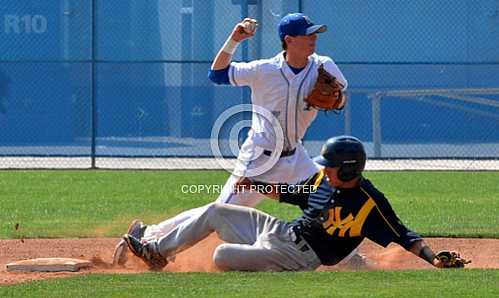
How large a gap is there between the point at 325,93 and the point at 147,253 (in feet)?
5.61

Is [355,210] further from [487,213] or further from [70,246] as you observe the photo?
[487,213]

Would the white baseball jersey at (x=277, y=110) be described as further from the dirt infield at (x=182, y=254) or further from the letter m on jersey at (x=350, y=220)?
the letter m on jersey at (x=350, y=220)

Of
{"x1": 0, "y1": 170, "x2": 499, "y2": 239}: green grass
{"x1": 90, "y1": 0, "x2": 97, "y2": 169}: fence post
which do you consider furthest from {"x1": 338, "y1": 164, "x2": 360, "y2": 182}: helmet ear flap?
{"x1": 90, "y1": 0, "x2": 97, "y2": 169}: fence post

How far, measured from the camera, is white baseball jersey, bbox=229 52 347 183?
8.71m

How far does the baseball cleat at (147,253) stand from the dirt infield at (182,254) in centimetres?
10

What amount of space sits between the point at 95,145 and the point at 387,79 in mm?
5082

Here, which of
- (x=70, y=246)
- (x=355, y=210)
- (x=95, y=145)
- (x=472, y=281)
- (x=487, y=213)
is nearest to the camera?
(x=472, y=281)

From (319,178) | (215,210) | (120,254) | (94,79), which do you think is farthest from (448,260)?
(94,79)

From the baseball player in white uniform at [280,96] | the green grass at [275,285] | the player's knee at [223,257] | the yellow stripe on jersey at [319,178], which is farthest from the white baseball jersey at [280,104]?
the green grass at [275,285]

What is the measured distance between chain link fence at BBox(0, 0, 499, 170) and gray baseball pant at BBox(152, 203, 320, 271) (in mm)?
11160

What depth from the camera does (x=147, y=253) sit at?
820 cm

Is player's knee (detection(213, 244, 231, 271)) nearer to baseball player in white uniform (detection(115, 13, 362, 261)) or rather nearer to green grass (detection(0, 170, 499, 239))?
baseball player in white uniform (detection(115, 13, 362, 261))

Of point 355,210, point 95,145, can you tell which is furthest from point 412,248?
point 95,145

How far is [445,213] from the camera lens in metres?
12.4
